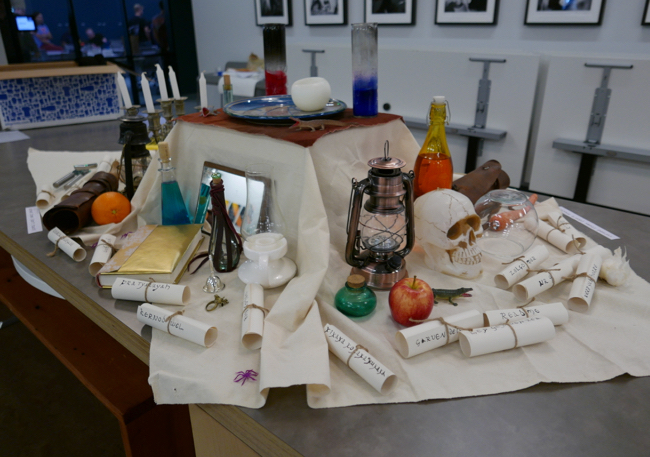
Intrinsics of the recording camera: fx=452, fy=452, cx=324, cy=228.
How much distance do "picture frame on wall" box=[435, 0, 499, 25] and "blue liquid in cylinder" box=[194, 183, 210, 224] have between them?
264cm

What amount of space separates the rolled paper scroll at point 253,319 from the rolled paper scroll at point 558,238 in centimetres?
71

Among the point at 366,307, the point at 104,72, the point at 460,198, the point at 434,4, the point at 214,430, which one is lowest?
the point at 214,430

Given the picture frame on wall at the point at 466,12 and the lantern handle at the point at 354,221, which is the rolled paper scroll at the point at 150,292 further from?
the picture frame on wall at the point at 466,12

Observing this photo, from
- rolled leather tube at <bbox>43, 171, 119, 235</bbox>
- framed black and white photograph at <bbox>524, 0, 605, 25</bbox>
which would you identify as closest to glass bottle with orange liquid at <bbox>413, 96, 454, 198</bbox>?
rolled leather tube at <bbox>43, 171, 119, 235</bbox>

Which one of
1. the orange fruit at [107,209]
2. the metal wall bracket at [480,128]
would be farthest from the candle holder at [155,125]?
the metal wall bracket at [480,128]

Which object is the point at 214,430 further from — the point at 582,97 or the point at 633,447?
the point at 582,97

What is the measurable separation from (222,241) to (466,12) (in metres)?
2.87

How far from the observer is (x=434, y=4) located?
3287 mm

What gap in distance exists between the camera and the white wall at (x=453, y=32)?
8.32ft

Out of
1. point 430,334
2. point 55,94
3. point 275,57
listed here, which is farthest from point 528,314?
point 55,94

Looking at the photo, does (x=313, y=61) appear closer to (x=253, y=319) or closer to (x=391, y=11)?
(x=391, y=11)

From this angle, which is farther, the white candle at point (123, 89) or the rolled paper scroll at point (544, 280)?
the white candle at point (123, 89)

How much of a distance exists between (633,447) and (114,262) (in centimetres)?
94

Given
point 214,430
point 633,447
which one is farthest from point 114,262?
point 633,447
